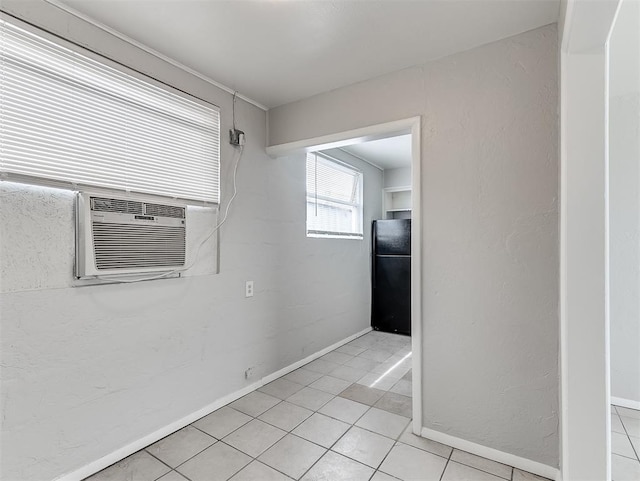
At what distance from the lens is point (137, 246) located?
191cm

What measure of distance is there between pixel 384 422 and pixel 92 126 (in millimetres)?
2578

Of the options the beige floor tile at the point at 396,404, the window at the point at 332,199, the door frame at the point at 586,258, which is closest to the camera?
the door frame at the point at 586,258

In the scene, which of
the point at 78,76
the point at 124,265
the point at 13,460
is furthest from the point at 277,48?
the point at 13,460

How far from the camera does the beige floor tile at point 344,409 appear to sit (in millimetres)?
2344

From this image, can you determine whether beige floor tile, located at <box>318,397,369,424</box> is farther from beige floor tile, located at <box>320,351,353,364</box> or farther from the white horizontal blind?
the white horizontal blind

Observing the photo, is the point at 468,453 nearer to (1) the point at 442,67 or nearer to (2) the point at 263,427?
(2) the point at 263,427

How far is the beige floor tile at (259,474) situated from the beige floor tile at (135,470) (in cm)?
41

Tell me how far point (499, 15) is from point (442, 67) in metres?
0.42

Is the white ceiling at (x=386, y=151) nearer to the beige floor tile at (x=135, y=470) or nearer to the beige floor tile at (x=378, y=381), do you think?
the beige floor tile at (x=378, y=381)

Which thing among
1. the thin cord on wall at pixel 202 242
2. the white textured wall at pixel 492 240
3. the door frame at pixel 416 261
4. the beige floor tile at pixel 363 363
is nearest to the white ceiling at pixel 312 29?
the white textured wall at pixel 492 240

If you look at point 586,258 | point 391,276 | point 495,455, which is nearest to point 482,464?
point 495,455

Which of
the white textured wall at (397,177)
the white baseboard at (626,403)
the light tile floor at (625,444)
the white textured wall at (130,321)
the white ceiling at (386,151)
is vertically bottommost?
the light tile floor at (625,444)

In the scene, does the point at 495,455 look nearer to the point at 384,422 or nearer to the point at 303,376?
the point at 384,422

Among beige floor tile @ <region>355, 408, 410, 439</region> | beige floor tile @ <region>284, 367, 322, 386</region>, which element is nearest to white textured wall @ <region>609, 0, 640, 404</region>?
beige floor tile @ <region>355, 408, 410, 439</region>
